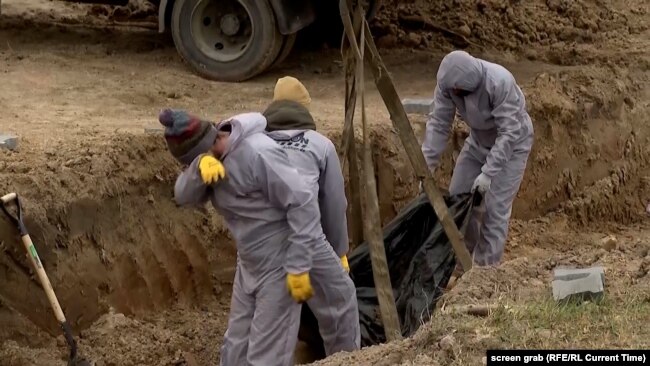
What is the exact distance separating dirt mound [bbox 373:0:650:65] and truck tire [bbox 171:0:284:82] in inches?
73.0

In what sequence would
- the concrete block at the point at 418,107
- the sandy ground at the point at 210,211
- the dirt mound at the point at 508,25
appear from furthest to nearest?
the dirt mound at the point at 508,25
the concrete block at the point at 418,107
the sandy ground at the point at 210,211

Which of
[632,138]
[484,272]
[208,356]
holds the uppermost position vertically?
[484,272]

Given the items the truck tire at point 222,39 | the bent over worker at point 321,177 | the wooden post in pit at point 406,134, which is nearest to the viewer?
the bent over worker at point 321,177

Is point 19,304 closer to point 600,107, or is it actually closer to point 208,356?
point 208,356

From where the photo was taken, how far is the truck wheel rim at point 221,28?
35.3 ft

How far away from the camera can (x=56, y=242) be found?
23.2ft

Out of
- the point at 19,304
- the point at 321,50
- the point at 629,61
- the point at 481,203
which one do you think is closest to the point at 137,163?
the point at 19,304

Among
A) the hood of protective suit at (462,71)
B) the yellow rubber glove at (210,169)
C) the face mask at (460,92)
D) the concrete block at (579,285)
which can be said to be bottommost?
the concrete block at (579,285)

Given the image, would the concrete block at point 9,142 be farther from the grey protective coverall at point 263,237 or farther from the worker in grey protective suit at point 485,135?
the worker in grey protective suit at point 485,135

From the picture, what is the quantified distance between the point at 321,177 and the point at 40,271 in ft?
5.59

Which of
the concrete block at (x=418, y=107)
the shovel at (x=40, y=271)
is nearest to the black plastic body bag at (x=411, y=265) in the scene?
the shovel at (x=40, y=271)

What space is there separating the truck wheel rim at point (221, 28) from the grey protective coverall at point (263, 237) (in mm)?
4843

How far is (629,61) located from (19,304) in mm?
6983

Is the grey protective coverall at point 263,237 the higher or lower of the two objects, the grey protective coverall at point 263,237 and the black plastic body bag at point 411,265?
the higher
